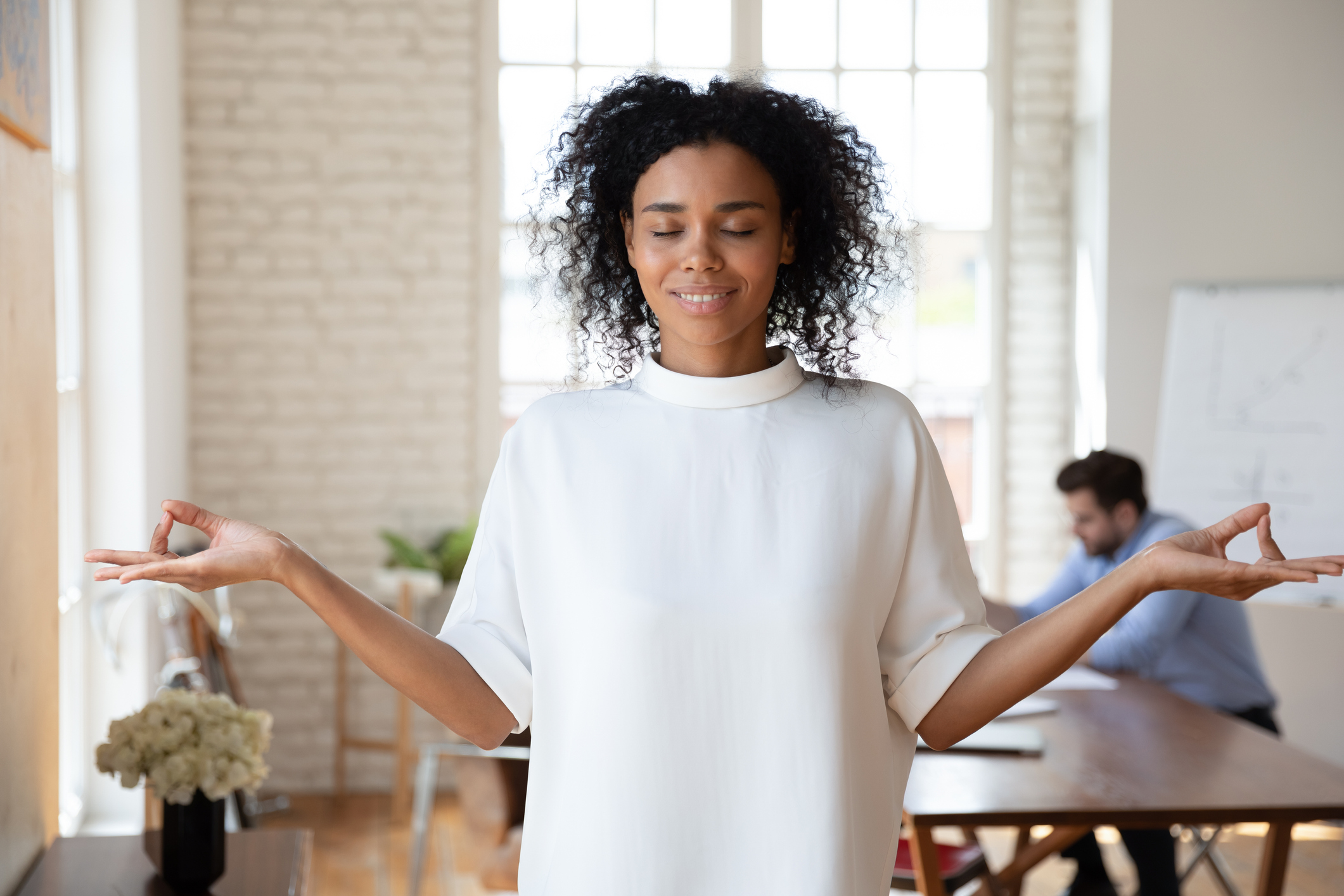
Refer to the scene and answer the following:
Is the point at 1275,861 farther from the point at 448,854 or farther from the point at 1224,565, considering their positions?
the point at 448,854

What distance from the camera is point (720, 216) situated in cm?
120

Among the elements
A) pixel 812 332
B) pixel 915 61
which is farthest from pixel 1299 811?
pixel 915 61

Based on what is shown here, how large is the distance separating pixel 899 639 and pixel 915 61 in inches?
162

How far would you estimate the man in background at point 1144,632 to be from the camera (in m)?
3.23

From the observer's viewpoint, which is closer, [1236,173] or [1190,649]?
[1190,649]

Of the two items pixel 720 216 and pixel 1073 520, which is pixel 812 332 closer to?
pixel 720 216

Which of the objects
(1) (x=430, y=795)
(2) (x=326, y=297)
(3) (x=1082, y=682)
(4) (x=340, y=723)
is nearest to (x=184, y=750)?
(1) (x=430, y=795)

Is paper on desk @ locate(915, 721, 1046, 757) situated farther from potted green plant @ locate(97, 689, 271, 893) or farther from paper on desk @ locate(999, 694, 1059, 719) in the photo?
potted green plant @ locate(97, 689, 271, 893)

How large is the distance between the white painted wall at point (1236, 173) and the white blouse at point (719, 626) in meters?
3.63

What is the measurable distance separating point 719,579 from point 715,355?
249mm

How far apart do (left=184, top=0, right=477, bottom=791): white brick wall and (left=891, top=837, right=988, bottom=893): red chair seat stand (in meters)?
2.43

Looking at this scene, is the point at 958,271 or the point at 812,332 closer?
the point at 812,332

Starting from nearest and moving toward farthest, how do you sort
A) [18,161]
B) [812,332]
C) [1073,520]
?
[812,332]
[18,161]
[1073,520]

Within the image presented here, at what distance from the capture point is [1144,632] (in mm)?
3236
